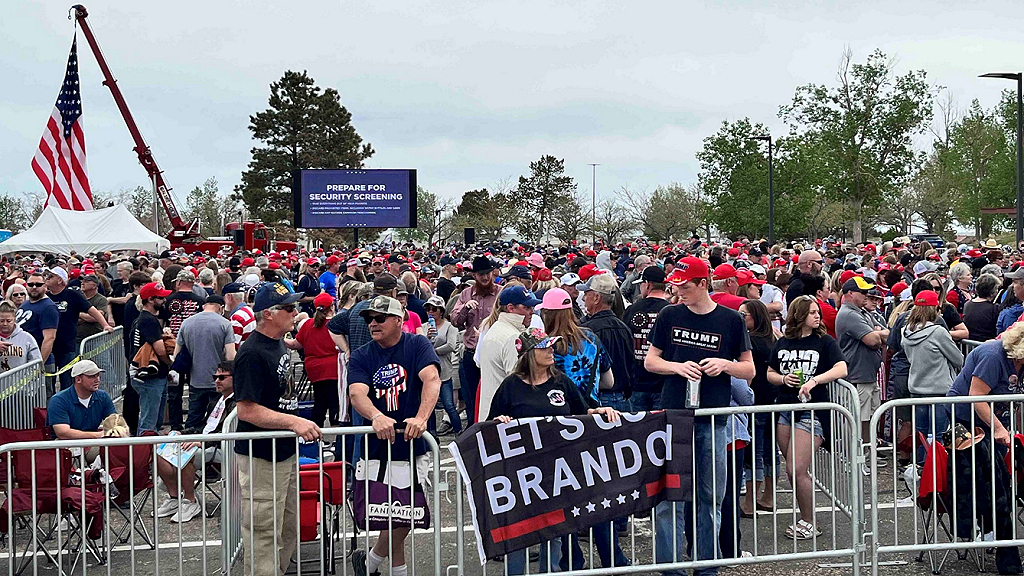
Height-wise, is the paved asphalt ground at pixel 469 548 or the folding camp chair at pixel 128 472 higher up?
the folding camp chair at pixel 128 472

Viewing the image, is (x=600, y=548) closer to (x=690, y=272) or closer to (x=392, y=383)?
(x=392, y=383)

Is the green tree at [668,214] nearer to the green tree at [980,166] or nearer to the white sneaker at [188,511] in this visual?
the green tree at [980,166]

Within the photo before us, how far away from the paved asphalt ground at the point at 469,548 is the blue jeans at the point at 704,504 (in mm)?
240

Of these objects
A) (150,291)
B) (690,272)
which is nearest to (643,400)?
(690,272)

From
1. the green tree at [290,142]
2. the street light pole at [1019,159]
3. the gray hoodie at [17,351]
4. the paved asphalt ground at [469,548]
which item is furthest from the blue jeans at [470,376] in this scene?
the green tree at [290,142]

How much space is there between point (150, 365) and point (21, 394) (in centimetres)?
121

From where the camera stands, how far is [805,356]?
24.0ft

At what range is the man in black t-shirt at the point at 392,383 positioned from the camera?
5.95m

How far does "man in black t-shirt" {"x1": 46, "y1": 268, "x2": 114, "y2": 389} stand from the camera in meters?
11.8

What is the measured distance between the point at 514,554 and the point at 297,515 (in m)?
1.27

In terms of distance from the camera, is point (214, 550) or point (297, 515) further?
point (214, 550)

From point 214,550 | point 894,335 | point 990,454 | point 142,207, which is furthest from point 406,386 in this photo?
point 142,207

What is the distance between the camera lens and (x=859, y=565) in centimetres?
611

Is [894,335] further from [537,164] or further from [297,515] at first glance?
[537,164]
